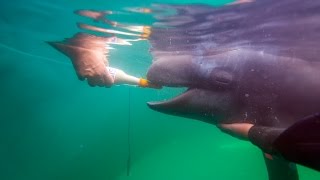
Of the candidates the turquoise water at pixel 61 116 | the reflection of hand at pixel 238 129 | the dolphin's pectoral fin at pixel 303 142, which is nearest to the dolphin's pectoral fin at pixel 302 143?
the dolphin's pectoral fin at pixel 303 142

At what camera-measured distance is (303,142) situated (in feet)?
9.32

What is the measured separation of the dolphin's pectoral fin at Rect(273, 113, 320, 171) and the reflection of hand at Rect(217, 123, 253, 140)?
1248 mm

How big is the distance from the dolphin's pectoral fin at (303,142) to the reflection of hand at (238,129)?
1248 mm

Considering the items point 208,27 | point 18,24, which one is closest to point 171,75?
point 208,27

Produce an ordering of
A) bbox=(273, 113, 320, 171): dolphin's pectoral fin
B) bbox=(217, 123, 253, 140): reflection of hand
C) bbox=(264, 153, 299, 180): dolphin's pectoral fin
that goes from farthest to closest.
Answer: bbox=(264, 153, 299, 180): dolphin's pectoral fin < bbox=(217, 123, 253, 140): reflection of hand < bbox=(273, 113, 320, 171): dolphin's pectoral fin

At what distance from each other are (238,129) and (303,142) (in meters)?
1.64

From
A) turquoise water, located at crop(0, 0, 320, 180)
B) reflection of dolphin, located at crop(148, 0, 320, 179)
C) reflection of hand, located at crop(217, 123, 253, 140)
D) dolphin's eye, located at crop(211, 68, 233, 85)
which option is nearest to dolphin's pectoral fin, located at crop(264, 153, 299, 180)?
reflection of dolphin, located at crop(148, 0, 320, 179)

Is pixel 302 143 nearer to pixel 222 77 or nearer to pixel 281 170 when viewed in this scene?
pixel 222 77

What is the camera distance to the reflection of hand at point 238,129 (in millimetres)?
4286

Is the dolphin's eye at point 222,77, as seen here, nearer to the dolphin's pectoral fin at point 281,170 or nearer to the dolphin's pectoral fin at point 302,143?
the dolphin's pectoral fin at point 281,170

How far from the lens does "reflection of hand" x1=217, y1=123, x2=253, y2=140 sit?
429 cm

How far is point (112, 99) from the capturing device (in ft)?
77.1

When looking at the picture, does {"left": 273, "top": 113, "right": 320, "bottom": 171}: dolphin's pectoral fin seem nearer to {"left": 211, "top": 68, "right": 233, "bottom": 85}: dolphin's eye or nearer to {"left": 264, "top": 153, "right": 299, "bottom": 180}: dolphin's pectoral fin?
{"left": 211, "top": 68, "right": 233, "bottom": 85}: dolphin's eye

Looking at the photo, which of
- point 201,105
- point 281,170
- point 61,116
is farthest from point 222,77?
point 61,116
